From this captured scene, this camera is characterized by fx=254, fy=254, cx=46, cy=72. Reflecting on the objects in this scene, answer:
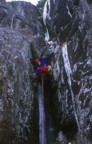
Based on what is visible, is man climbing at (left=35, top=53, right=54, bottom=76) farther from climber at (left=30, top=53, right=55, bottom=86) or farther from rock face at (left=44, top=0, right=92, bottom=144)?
rock face at (left=44, top=0, right=92, bottom=144)

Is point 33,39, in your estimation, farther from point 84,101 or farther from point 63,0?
point 84,101

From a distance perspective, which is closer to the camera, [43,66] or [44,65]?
[43,66]

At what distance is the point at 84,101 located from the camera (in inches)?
374

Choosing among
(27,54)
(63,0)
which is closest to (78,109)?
(27,54)

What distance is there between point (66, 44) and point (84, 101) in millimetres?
3854

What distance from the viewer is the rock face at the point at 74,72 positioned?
939 cm

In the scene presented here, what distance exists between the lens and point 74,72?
35.1 ft

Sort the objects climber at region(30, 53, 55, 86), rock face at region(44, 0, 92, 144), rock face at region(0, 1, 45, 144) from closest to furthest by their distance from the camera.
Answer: rock face at region(0, 1, 45, 144)
rock face at region(44, 0, 92, 144)
climber at region(30, 53, 55, 86)

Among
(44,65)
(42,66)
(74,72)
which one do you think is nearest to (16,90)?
(74,72)

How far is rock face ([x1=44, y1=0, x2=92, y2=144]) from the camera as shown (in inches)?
370

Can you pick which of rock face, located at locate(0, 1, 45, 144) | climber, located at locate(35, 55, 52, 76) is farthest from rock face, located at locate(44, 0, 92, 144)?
rock face, located at locate(0, 1, 45, 144)

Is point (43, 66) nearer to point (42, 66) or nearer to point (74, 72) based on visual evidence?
point (42, 66)

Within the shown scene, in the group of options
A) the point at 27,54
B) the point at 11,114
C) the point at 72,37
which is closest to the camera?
the point at 11,114

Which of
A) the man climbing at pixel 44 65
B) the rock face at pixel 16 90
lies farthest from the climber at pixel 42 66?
the rock face at pixel 16 90
